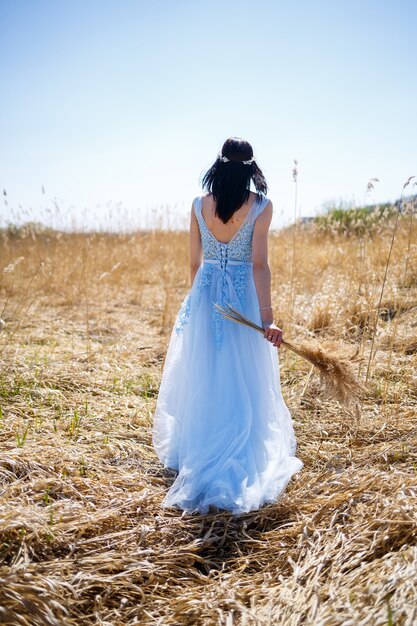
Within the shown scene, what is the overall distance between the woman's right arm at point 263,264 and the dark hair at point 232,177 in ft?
0.37

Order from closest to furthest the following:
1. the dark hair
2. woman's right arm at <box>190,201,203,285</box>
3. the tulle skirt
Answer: the tulle skirt
the dark hair
woman's right arm at <box>190,201,203,285</box>

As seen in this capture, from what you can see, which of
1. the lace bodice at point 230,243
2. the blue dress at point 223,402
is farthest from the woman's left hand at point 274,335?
the lace bodice at point 230,243

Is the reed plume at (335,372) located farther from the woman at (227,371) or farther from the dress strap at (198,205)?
the dress strap at (198,205)

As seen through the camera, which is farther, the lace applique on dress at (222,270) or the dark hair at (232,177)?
the lace applique on dress at (222,270)

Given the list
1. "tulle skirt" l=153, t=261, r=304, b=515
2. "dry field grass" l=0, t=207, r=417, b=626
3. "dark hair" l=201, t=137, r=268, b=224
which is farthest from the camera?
"dark hair" l=201, t=137, r=268, b=224

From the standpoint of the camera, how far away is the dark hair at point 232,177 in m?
2.31

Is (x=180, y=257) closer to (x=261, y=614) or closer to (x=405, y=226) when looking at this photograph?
(x=405, y=226)

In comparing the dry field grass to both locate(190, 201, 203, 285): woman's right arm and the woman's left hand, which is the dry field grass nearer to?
the woman's left hand

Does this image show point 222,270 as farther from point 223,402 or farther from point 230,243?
point 223,402

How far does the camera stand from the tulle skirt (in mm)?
2168

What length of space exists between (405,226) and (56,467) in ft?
18.4

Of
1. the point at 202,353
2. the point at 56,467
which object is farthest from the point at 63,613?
the point at 202,353

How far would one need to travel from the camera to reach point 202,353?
8.09 ft

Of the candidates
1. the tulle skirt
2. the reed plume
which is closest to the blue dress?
the tulle skirt
